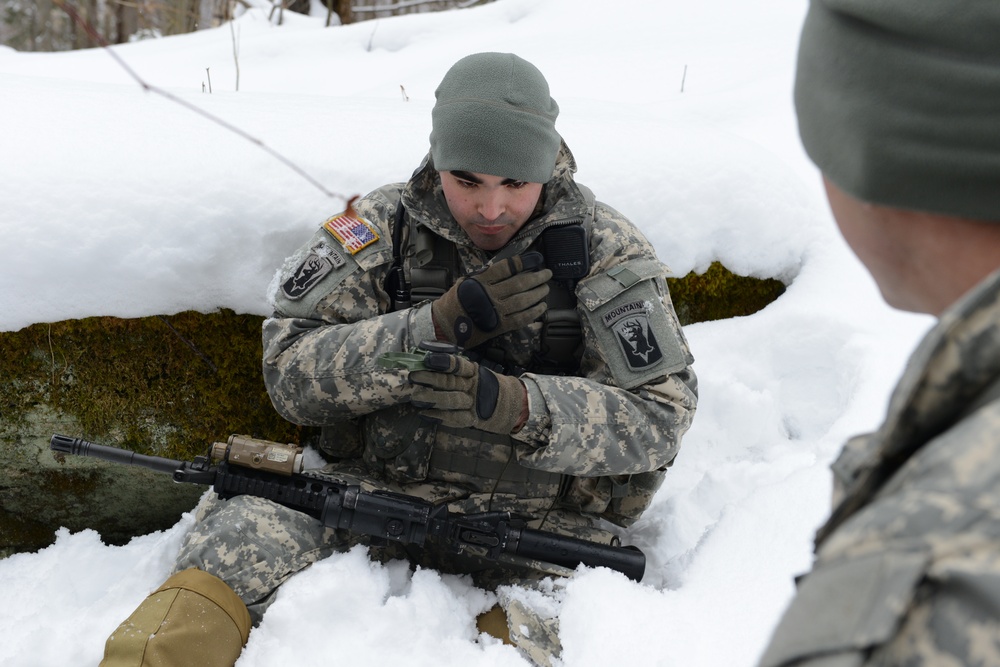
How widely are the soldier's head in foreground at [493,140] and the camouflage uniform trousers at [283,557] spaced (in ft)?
3.49

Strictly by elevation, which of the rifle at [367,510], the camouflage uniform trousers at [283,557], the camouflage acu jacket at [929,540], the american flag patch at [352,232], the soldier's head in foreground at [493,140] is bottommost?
the camouflage uniform trousers at [283,557]

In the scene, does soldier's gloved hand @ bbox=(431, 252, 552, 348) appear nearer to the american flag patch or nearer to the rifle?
the american flag patch

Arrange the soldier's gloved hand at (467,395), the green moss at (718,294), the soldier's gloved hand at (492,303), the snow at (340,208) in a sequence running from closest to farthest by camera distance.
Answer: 1. the snow at (340,208)
2. the soldier's gloved hand at (467,395)
3. the soldier's gloved hand at (492,303)
4. the green moss at (718,294)

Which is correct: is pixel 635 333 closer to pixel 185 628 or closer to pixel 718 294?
pixel 718 294

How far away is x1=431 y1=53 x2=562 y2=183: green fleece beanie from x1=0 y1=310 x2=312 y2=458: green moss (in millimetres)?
1098

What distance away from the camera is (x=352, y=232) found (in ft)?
9.02

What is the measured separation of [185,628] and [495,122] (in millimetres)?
1614

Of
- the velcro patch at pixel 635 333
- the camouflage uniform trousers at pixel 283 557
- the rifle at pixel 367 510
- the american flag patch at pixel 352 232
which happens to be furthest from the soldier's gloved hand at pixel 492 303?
the camouflage uniform trousers at pixel 283 557

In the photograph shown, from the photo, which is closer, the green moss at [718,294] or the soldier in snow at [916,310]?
the soldier in snow at [916,310]

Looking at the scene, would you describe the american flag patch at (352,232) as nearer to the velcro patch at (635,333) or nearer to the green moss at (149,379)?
the green moss at (149,379)

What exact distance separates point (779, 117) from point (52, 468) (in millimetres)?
4094

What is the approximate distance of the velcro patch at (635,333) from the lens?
2625 mm

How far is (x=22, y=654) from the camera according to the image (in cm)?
233

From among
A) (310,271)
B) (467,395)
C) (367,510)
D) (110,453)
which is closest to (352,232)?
(310,271)
